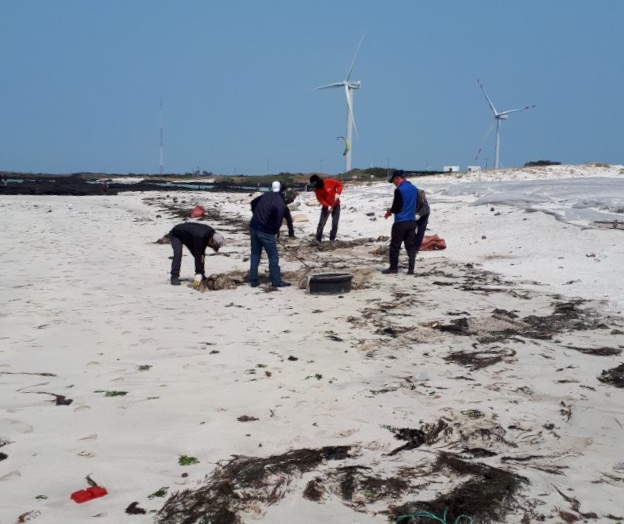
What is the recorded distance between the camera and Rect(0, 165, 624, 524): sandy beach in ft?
10.2

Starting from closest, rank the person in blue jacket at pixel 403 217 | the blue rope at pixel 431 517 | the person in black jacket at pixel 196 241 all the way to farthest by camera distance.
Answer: the blue rope at pixel 431 517 → the person in black jacket at pixel 196 241 → the person in blue jacket at pixel 403 217

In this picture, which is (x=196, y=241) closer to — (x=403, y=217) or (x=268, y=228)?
(x=268, y=228)

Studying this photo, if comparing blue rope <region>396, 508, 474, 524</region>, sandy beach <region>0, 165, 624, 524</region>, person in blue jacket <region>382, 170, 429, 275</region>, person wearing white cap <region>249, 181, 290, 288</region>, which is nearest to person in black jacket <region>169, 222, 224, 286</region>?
sandy beach <region>0, 165, 624, 524</region>

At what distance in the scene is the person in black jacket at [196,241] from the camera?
9055 millimetres

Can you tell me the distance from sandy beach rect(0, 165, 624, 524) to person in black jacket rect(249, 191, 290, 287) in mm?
360

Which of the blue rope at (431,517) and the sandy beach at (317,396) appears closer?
the blue rope at (431,517)

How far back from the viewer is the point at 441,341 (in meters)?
6.07

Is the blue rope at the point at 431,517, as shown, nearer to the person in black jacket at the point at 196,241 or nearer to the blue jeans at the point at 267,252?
the blue jeans at the point at 267,252

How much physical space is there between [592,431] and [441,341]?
2.22m

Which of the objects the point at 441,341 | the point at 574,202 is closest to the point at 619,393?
the point at 441,341

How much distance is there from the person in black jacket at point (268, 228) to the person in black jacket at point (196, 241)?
0.54m

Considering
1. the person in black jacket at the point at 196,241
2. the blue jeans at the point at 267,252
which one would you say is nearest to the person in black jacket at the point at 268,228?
the blue jeans at the point at 267,252

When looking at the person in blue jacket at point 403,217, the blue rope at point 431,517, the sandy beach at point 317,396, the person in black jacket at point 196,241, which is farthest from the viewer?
the person in blue jacket at point 403,217

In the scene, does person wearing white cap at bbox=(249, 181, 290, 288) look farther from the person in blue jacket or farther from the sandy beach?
the person in blue jacket
